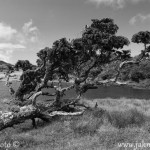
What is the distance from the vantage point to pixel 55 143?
9.26 meters

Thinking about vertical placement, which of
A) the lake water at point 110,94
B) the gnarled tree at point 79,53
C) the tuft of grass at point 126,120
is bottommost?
the lake water at point 110,94

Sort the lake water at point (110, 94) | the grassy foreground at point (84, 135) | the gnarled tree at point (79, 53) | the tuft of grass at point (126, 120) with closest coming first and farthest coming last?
the grassy foreground at point (84, 135), the tuft of grass at point (126, 120), the gnarled tree at point (79, 53), the lake water at point (110, 94)

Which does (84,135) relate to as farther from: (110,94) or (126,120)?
(110,94)

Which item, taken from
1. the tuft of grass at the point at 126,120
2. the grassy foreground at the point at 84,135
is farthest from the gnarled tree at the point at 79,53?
the tuft of grass at the point at 126,120

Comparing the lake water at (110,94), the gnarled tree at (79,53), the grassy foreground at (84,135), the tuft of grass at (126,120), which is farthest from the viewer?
the lake water at (110,94)

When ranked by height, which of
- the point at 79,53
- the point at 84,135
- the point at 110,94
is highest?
the point at 79,53

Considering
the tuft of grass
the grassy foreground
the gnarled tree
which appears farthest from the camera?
the gnarled tree

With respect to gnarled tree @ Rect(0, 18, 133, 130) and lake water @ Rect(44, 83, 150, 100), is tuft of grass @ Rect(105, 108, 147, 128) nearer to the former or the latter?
gnarled tree @ Rect(0, 18, 133, 130)

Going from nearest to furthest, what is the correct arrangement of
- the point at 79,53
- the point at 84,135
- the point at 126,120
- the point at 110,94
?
1. the point at 84,135
2. the point at 126,120
3. the point at 79,53
4. the point at 110,94

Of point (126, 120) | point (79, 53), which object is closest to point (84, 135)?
point (126, 120)

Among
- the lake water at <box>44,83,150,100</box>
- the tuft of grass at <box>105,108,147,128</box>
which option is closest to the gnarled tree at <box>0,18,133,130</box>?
the tuft of grass at <box>105,108,147,128</box>

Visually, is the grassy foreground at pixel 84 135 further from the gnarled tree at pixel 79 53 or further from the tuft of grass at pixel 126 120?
the gnarled tree at pixel 79 53

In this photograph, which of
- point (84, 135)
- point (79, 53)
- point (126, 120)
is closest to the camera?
point (84, 135)

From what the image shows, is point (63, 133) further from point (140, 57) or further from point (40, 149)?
point (140, 57)
